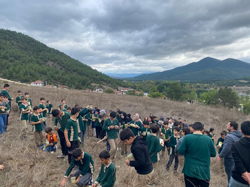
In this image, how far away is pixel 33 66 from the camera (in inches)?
2402

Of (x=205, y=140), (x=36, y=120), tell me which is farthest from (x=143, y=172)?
(x=36, y=120)

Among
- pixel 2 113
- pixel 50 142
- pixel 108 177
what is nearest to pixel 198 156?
pixel 108 177

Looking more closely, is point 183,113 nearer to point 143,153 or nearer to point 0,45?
point 143,153

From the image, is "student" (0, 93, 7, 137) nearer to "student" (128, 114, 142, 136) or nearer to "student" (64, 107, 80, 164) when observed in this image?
"student" (64, 107, 80, 164)

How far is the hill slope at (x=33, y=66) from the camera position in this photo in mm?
53019

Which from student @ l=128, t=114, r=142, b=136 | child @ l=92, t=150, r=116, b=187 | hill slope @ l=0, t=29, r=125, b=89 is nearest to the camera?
child @ l=92, t=150, r=116, b=187

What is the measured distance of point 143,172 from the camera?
2596mm

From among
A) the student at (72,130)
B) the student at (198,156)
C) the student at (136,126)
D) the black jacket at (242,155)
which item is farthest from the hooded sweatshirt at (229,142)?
the student at (72,130)

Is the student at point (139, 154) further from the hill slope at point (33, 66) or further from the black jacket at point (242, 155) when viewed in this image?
the hill slope at point (33, 66)

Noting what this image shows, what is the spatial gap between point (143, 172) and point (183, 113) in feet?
48.0

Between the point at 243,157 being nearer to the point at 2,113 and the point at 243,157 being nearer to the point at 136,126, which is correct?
the point at 136,126

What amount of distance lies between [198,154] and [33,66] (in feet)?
234

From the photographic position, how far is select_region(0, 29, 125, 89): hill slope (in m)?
53.0

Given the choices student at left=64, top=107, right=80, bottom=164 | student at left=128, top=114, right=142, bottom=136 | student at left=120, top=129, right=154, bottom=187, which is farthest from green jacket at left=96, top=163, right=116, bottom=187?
student at left=128, top=114, right=142, bottom=136
